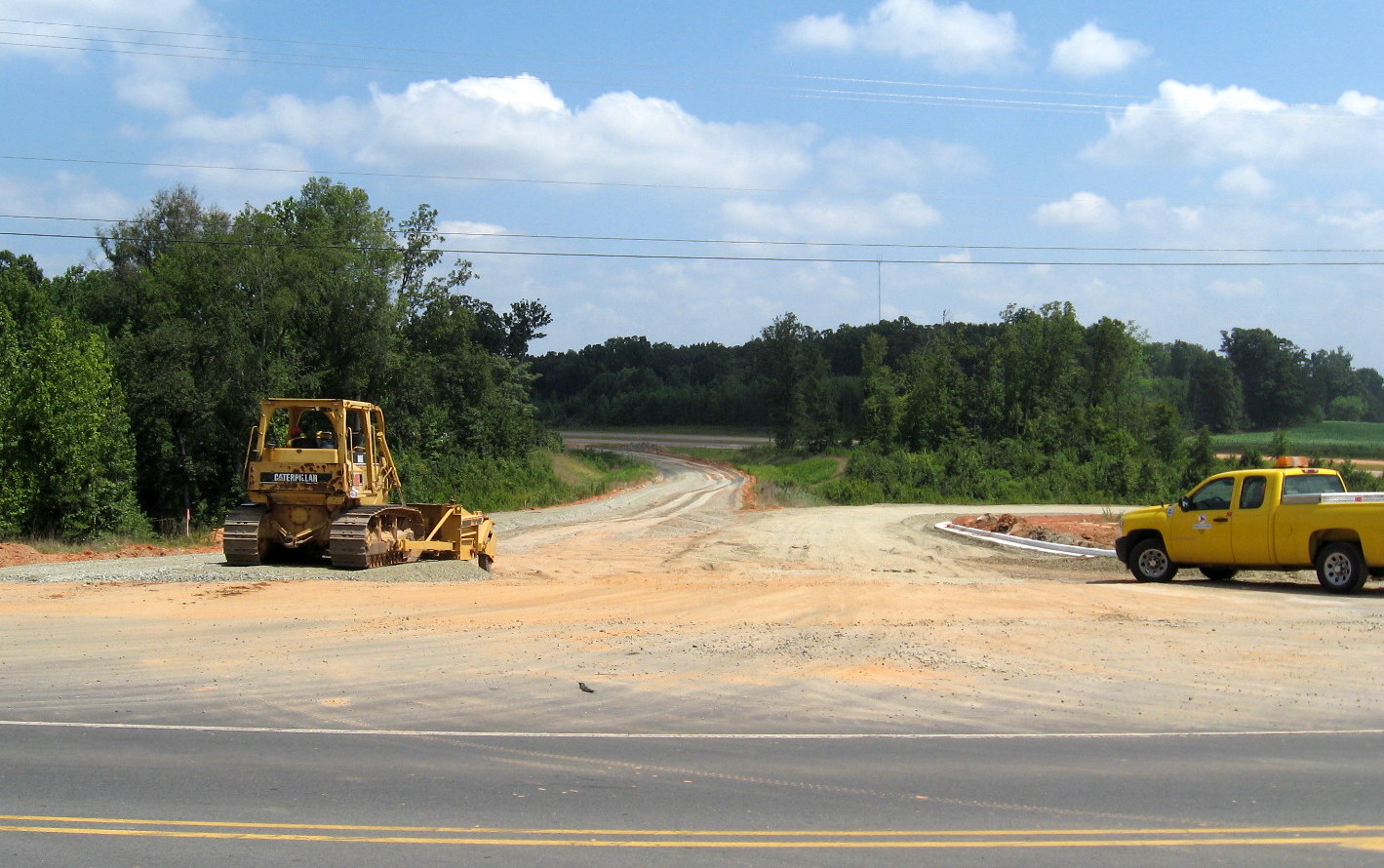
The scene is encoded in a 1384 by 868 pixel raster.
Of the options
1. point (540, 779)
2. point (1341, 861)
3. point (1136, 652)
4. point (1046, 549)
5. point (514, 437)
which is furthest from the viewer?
point (514, 437)

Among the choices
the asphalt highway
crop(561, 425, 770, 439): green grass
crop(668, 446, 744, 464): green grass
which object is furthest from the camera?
crop(561, 425, 770, 439): green grass

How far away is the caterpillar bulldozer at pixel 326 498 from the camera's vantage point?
1950 cm

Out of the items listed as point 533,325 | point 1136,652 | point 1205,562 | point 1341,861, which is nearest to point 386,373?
point 533,325

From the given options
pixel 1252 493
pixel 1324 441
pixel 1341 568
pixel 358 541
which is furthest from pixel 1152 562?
pixel 1324 441

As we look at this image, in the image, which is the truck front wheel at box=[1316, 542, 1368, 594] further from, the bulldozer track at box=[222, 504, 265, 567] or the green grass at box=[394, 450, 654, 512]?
the green grass at box=[394, 450, 654, 512]

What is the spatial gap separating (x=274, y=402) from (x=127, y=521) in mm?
25019

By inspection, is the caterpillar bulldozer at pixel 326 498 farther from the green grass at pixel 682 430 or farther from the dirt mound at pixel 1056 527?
the green grass at pixel 682 430

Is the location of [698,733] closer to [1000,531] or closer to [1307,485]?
[1307,485]

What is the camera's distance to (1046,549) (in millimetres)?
29641

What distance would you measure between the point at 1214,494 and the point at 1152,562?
1761 millimetres

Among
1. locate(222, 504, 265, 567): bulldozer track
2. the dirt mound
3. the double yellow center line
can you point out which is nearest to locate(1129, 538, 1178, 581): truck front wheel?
the dirt mound

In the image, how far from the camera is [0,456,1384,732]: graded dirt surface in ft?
32.0

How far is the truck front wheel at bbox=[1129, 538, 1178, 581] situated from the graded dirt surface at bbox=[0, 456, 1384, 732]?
69 centimetres

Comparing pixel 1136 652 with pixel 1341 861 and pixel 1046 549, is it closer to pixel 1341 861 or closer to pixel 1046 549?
pixel 1341 861
